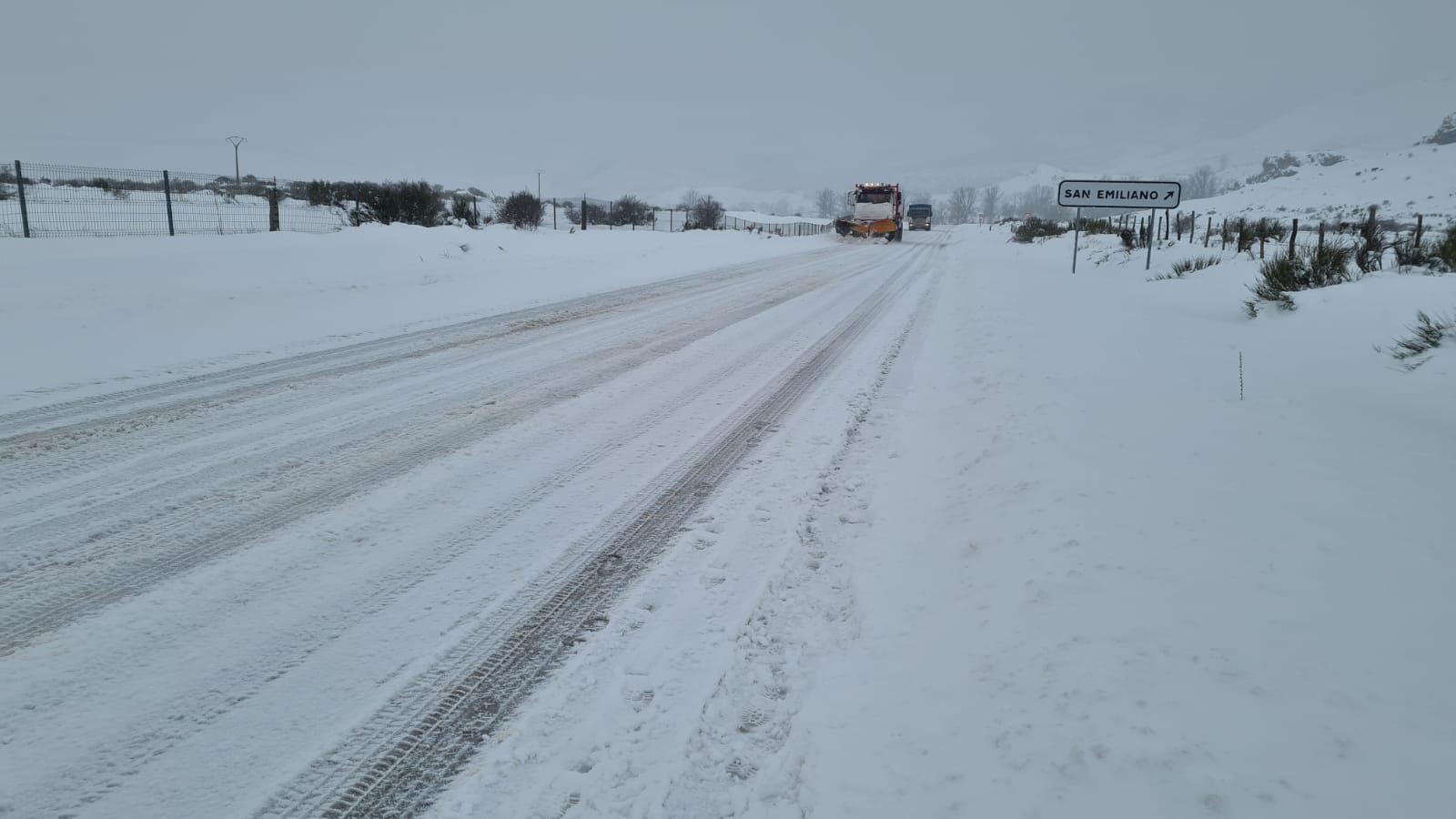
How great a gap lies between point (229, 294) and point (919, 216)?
2737 inches

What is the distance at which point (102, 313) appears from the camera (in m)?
9.63

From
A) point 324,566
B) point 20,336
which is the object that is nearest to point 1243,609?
point 324,566

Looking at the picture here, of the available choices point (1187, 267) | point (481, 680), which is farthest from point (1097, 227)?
point (481, 680)

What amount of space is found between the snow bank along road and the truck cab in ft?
228

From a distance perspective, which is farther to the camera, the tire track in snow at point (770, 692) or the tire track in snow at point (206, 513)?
the tire track in snow at point (206, 513)

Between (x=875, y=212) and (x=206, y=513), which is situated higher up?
(x=875, y=212)

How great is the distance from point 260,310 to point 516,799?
34.8 ft

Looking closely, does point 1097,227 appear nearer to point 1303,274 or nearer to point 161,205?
point 1303,274

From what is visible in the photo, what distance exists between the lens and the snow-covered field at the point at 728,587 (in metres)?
2.35

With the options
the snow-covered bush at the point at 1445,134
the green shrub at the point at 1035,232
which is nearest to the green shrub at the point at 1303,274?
the green shrub at the point at 1035,232

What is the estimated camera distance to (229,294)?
37.6 ft

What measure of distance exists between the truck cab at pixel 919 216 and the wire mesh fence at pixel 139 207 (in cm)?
5711

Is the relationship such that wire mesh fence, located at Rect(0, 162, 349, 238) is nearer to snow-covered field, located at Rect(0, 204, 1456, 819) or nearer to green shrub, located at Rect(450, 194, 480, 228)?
green shrub, located at Rect(450, 194, 480, 228)

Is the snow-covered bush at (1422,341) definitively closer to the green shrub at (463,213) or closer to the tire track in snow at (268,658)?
the tire track in snow at (268,658)
